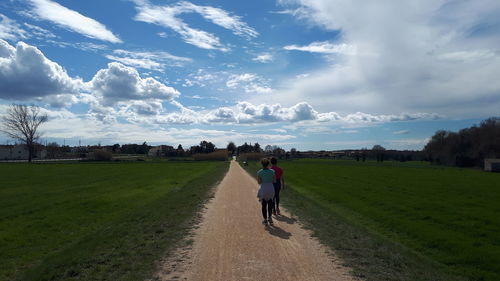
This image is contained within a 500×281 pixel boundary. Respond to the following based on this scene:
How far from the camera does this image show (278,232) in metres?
10.7

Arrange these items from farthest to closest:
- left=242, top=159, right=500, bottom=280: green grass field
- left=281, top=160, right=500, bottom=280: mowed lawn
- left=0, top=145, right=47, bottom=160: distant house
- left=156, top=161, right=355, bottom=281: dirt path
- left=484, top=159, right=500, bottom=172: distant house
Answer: left=0, top=145, right=47, bottom=160: distant house, left=484, top=159, right=500, bottom=172: distant house, left=281, top=160, right=500, bottom=280: mowed lawn, left=242, top=159, right=500, bottom=280: green grass field, left=156, top=161, right=355, bottom=281: dirt path

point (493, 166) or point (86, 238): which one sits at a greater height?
point (493, 166)

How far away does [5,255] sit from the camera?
10008 millimetres

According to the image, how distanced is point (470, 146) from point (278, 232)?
101685mm

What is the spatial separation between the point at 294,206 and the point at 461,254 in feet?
27.0

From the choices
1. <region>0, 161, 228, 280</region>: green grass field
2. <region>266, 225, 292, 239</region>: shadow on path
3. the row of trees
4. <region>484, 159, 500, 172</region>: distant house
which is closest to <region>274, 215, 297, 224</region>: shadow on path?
<region>266, 225, 292, 239</region>: shadow on path

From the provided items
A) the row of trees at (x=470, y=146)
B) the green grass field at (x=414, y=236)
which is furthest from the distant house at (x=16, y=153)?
the green grass field at (x=414, y=236)

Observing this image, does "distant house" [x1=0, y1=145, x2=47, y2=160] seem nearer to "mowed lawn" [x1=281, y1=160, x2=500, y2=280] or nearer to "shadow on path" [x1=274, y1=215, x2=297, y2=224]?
"mowed lawn" [x1=281, y1=160, x2=500, y2=280]

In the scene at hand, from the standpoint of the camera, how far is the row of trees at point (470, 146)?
3418 inches

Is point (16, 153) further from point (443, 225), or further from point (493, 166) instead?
point (443, 225)

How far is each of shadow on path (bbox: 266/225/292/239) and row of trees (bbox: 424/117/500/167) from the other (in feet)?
298

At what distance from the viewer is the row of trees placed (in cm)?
8681

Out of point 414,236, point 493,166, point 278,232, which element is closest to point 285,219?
point 278,232

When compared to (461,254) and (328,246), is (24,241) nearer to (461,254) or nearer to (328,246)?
(328,246)
